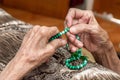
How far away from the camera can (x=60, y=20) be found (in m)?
3.25

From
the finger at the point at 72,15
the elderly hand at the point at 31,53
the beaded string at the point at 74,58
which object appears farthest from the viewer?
the finger at the point at 72,15

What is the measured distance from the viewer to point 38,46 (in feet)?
2.86

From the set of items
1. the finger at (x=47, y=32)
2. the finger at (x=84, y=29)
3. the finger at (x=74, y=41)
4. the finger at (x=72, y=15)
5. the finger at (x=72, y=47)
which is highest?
the finger at (x=72, y=15)

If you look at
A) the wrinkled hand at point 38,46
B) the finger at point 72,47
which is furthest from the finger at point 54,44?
the finger at point 72,47

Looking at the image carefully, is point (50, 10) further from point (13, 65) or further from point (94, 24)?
point (13, 65)

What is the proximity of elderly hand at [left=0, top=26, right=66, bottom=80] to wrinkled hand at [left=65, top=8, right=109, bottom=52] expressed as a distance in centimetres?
12

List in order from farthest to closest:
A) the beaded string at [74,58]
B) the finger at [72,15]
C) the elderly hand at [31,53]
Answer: the finger at [72,15] → the beaded string at [74,58] → the elderly hand at [31,53]

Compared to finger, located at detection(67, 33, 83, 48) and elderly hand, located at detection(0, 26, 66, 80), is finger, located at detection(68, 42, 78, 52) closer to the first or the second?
finger, located at detection(67, 33, 83, 48)

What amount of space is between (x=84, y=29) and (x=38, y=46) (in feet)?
0.76

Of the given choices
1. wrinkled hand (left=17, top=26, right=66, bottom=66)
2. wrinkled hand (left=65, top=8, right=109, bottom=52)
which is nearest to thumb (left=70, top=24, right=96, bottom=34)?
wrinkled hand (left=65, top=8, right=109, bottom=52)

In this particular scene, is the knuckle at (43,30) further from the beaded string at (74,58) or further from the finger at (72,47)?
the finger at (72,47)

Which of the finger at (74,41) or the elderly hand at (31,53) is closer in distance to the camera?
the elderly hand at (31,53)

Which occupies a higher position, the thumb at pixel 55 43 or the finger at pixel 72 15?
the finger at pixel 72 15

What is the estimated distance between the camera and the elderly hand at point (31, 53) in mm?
842
